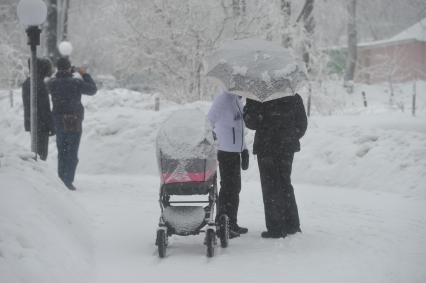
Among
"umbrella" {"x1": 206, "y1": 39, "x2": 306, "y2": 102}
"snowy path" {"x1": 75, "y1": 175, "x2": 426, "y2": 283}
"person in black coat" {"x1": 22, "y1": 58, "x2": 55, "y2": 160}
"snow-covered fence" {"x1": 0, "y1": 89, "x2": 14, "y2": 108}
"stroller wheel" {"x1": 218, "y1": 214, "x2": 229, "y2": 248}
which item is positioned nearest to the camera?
"snowy path" {"x1": 75, "y1": 175, "x2": 426, "y2": 283}

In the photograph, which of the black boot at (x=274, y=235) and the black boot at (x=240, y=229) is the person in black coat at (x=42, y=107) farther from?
the black boot at (x=274, y=235)

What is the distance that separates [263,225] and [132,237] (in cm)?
178

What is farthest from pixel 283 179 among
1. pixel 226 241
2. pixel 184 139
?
pixel 184 139

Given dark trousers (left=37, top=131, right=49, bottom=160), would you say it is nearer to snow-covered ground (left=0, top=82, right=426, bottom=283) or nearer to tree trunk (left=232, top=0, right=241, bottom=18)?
snow-covered ground (left=0, top=82, right=426, bottom=283)

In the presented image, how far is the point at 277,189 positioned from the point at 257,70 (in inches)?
54.4

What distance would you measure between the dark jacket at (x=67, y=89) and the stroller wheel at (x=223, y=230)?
15.2 ft

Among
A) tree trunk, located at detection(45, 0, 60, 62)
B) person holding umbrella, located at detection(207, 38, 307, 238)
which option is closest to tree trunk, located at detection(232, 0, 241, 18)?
tree trunk, located at detection(45, 0, 60, 62)

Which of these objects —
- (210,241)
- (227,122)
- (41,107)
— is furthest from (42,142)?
(210,241)

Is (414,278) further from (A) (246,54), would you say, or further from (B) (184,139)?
(A) (246,54)

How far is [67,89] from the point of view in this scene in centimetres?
1061

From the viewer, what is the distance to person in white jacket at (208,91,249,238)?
24.1ft

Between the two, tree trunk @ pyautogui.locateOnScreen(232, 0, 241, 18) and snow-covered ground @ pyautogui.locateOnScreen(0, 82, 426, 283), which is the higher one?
tree trunk @ pyautogui.locateOnScreen(232, 0, 241, 18)

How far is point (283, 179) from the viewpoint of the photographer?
7.45 m

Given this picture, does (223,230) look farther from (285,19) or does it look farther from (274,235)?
(285,19)
